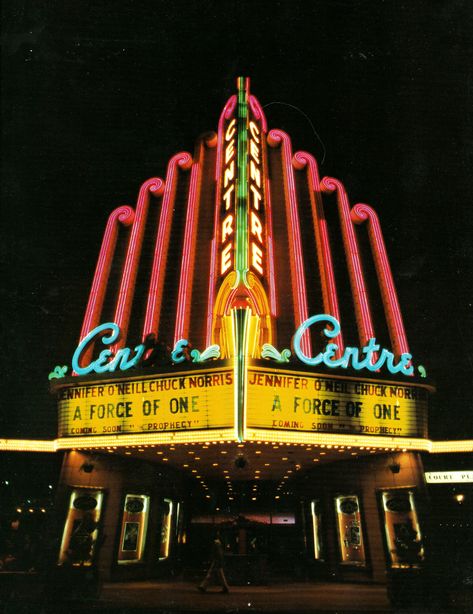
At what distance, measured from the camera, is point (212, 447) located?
548 inches

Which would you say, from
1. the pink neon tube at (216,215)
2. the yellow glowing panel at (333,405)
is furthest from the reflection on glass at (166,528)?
the yellow glowing panel at (333,405)

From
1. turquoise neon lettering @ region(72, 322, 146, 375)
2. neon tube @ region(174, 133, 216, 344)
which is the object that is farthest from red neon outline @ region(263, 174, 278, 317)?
turquoise neon lettering @ region(72, 322, 146, 375)

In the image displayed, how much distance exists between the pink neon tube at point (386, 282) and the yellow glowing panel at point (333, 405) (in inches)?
113

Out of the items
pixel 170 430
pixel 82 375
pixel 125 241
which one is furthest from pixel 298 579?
pixel 125 241

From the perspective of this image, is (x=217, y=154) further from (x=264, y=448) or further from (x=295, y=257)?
(x=264, y=448)

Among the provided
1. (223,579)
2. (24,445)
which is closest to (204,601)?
(223,579)

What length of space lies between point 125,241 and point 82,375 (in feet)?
24.6

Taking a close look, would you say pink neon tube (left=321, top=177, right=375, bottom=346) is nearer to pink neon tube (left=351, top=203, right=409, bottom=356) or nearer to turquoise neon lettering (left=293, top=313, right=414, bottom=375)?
pink neon tube (left=351, top=203, right=409, bottom=356)

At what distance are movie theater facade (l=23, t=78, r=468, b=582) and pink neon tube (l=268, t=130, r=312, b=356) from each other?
0.21 feet

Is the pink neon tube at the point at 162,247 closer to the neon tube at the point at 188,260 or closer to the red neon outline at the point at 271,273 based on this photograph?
the neon tube at the point at 188,260

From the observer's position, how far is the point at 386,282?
17219 mm

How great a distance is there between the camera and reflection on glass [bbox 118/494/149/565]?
1579 cm

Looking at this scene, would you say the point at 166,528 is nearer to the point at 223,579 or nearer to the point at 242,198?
the point at 223,579

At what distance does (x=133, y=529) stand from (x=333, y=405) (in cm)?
826
